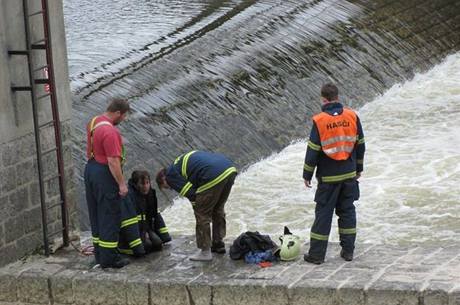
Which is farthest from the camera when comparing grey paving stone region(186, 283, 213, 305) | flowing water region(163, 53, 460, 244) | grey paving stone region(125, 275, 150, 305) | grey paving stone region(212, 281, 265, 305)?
flowing water region(163, 53, 460, 244)

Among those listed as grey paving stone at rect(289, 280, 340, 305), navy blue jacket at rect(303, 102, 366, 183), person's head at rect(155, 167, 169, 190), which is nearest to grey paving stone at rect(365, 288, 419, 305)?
grey paving stone at rect(289, 280, 340, 305)

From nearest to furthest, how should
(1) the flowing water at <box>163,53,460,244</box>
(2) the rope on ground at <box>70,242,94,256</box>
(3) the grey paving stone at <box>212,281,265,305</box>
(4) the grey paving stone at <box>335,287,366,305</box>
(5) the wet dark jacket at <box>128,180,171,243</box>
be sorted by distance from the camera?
(4) the grey paving stone at <box>335,287,366,305</box>
(3) the grey paving stone at <box>212,281,265,305</box>
(5) the wet dark jacket at <box>128,180,171,243</box>
(2) the rope on ground at <box>70,242,94,256</box>
(1) the flowing water at <box>163,53,460,244</box>

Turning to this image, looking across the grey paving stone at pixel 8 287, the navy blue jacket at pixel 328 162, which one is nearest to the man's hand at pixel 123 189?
the grey paving stone at pixel 8 287

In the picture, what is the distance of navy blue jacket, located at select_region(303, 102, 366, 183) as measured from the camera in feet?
30.4

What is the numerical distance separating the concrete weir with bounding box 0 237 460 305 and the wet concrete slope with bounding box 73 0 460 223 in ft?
12.9

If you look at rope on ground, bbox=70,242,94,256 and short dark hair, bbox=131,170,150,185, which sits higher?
short dark hair, bbox=131,170,150,185

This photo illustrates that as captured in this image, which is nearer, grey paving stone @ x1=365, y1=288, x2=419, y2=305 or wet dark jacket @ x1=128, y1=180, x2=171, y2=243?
grey paving stone @ x1=365, y1=288, x2=419, y2=305

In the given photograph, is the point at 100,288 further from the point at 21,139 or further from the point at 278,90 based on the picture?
the point at 278,90

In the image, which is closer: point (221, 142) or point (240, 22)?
point (221, 142)

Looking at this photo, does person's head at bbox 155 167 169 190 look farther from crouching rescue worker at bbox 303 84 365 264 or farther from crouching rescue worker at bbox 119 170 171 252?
crouching rescue worker at bbox 303 84 365 264

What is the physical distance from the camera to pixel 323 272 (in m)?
9.32

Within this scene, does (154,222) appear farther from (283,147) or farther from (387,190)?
(283,147)

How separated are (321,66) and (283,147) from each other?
13.1ft

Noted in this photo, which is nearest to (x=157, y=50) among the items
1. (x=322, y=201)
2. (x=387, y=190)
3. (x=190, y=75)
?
(x=190, y=75)
